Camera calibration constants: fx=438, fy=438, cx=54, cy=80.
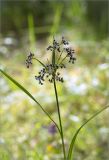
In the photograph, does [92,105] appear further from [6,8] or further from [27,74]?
[6,8]

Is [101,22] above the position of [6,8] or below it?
below

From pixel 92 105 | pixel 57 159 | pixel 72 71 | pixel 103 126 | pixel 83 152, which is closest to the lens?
pixel 57 159

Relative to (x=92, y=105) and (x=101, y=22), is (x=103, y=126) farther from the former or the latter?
(x=101, y=22)

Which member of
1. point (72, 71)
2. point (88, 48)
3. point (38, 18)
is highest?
point (38, 18)

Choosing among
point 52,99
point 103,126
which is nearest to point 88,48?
point 52,99

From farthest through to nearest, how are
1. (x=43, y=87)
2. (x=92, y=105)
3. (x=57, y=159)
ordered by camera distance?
(x=43, y=87)
(x=92, y=105)
(x=57, y=159)

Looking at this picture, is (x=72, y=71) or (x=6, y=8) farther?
(x=6, y=8)
